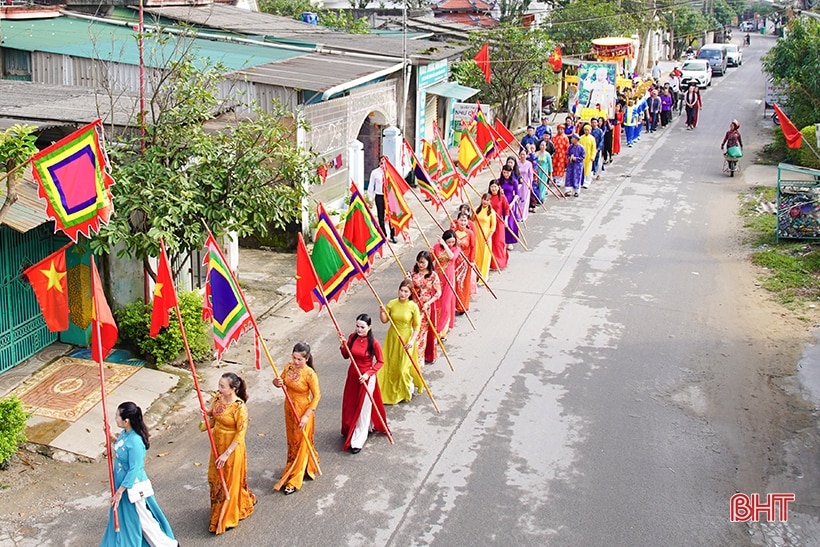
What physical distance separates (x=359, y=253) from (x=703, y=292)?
19.4ft

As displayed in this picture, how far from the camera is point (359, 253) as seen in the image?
11.3m

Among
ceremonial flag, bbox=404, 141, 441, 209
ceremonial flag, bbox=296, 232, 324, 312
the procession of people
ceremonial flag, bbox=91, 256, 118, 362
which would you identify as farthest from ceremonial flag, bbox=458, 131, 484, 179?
ceremonial flag, bbox=91, 256, 118, 362

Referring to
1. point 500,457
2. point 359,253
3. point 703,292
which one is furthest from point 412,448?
point 703,292

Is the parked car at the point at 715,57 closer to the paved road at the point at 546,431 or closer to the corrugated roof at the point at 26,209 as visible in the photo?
the paved road at the point at 546,431

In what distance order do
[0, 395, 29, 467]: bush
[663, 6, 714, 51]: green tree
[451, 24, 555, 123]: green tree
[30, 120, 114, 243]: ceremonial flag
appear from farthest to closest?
1. [663, 6, 714, 51]: green tree
2. [451, 24, 555, 123]: green tree
3. [0, 395, 29, 467]: bush
4. [30, 120, 114, 243]: ceremonial flag

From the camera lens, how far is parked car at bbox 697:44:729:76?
169 ft

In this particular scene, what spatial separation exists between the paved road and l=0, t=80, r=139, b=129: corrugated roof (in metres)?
3.27

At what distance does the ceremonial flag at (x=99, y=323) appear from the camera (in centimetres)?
769

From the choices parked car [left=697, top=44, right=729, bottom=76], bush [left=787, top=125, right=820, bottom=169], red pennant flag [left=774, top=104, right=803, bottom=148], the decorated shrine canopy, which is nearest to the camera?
red pennant flag [left=774, top=104, right=803, bottom=148]

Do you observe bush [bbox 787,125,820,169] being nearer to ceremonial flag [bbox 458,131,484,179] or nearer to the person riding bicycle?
the person riding bicycle

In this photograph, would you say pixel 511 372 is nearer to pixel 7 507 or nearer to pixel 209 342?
pixel 209 342

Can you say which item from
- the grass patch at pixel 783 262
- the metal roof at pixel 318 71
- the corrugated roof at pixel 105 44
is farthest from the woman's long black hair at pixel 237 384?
the grass patch at pixel 783 262

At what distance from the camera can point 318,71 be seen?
660 inches
